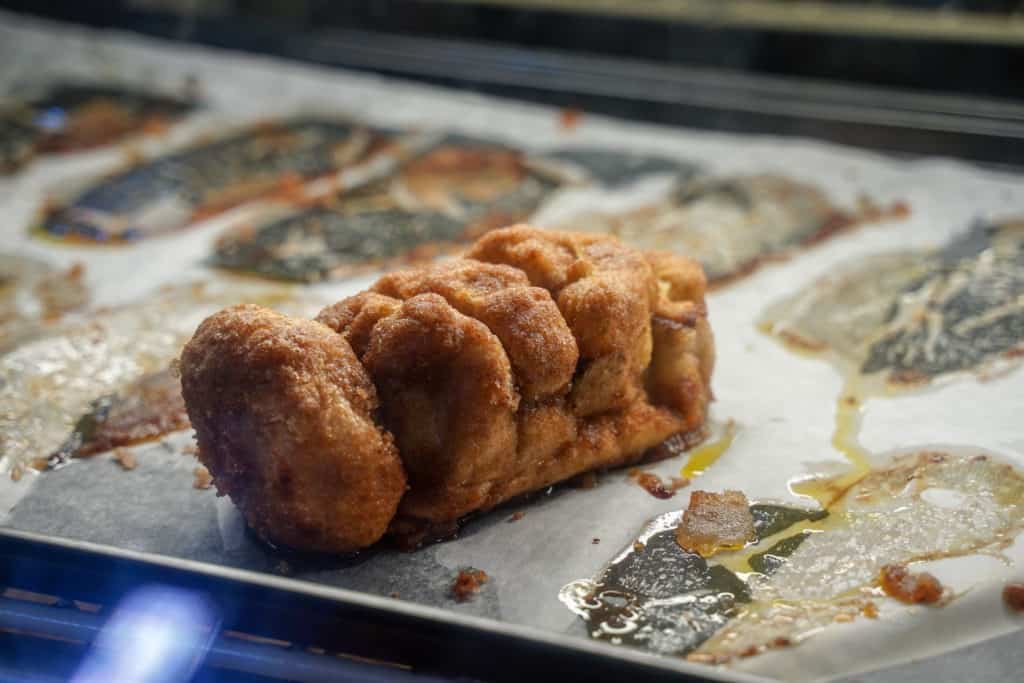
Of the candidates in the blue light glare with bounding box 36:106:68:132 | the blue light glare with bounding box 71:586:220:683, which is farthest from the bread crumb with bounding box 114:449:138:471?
the blue light glare with bounding box 36:106:68:132

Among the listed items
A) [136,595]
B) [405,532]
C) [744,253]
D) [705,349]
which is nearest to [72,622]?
[136,595]

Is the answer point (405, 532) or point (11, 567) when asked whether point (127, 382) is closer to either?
point (11, 567)

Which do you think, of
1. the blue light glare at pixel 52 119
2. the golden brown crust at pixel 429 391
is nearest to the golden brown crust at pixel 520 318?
the golden brown crust at pixel 429 391

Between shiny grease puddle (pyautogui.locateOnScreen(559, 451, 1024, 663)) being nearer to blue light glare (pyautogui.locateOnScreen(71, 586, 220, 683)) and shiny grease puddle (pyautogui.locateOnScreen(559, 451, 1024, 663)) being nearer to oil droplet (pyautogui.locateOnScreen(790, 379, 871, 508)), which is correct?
oil droplet (pyautogui.locateOnScreen(790, 379, 871, 508))

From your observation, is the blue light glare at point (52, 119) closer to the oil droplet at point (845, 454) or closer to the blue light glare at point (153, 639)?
the blue light glare at point (153, 639)

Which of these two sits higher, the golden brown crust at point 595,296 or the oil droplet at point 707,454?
the golden brown crust at point 595,296

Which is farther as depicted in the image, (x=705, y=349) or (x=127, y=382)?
(x=127, y=382)

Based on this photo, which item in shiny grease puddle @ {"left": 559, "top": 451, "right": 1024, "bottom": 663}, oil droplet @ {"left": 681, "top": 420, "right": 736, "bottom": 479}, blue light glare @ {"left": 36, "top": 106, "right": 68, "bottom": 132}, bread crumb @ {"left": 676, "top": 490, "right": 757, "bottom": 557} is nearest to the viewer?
shiny grease puddle @ {"left": 559, "top": 451, "right": 1024, "bottom": 663}
